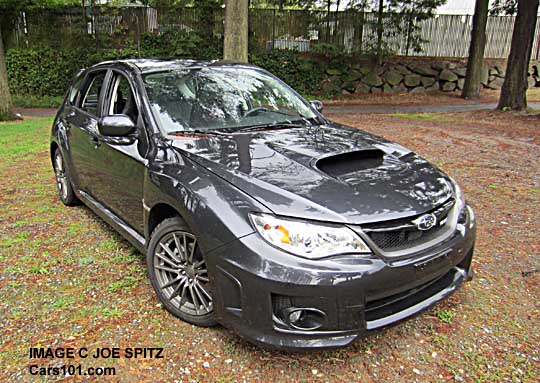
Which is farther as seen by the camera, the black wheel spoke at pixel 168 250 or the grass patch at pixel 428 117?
the grass patch at pixel 428 117

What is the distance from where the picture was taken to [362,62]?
18.9 meters

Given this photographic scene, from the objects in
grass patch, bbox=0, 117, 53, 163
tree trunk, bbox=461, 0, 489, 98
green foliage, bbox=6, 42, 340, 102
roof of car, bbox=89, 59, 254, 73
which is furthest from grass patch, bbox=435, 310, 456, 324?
green foliage, bbox=6, 42, 340, 102

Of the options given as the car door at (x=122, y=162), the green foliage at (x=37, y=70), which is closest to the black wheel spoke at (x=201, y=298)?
the car door at (x=122, y=162)

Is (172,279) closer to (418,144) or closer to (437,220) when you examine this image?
(437,220)

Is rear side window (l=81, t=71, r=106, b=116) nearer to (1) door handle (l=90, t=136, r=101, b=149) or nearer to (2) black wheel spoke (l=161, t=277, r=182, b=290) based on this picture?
(1) door handle (l=90, t=136, r=101, b=149)

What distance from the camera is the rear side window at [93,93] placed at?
412 cm

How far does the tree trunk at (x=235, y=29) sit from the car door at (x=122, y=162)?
648 centimetres

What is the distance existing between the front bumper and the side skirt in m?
1.09

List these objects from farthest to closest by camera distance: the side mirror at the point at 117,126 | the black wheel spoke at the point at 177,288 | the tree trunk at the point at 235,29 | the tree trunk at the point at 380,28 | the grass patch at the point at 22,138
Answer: the tree trunk at the point at 380,28, the tree trunk at the point at 235,29, the grass patch at the point at 22,138, the side mirror at the point at 117,126, the black wheel spoke at the point at 177,288

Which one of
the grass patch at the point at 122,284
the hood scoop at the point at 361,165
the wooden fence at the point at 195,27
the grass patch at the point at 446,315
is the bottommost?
the grass patch at the point at 122,284

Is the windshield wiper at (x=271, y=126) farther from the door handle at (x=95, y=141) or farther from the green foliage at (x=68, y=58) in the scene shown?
the green foliage at (x=68, y=58)

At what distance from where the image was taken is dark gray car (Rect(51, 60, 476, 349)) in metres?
2.20

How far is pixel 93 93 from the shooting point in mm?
4309

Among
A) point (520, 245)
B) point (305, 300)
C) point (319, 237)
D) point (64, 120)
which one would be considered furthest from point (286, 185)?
point (64, 120)
